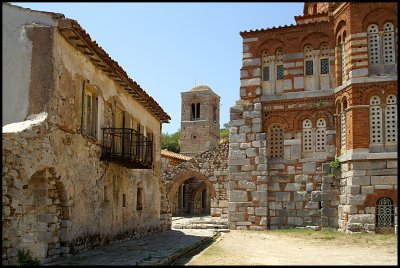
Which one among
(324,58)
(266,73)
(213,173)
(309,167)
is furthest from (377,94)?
(213,173)

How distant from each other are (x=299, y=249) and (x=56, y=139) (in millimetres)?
7247

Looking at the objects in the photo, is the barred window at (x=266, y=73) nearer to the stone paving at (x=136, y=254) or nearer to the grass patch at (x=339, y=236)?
the grass patch at (x=339, y=236)

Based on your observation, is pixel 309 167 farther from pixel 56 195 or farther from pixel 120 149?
pixel 56 195

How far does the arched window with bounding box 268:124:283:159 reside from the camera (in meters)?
20.0

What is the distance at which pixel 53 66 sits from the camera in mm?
10008

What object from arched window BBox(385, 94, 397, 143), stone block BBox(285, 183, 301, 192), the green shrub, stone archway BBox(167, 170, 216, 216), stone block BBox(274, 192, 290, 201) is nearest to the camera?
the green shrub

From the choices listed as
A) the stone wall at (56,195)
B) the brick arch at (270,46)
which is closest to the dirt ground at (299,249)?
the stone wall at (56,195)

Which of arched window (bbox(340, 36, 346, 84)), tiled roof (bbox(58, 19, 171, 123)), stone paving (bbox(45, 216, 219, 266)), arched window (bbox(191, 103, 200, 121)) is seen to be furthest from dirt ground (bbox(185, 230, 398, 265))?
arched window (bbox(191, 103, 200, 121))

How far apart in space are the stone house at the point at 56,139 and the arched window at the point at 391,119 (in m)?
8.70

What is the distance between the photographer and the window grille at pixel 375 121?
17.3 metres

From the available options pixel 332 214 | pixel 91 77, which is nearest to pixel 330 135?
pixel 332 214

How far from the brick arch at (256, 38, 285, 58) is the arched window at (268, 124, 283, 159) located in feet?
9.91

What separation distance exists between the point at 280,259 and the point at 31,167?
19.1ft

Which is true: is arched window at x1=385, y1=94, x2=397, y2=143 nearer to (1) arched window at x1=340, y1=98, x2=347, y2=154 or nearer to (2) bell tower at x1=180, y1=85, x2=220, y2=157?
(1) arched window at x1=340, y1=98, x2=347, y2=154
